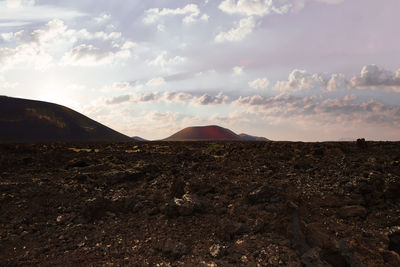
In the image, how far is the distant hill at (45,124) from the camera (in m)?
114

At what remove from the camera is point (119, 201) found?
32.3 feet

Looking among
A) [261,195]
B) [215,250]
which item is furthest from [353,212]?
[215,250]

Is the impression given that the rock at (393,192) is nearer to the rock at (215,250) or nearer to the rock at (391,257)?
the rock at (391,257)

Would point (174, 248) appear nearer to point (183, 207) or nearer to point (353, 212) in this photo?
point (183, 207)

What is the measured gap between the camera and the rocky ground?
6508 mm

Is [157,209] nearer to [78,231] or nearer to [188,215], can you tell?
[188,215]

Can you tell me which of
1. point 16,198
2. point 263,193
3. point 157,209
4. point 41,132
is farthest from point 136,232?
point 41,132

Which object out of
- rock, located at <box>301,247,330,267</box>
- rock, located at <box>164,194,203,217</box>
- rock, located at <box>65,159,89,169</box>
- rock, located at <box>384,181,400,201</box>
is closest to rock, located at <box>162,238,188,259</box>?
rock, located at <box>164,194,203,217</box>

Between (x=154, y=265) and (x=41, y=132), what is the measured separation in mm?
132538

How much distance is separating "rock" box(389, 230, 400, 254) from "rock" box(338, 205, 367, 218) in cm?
95

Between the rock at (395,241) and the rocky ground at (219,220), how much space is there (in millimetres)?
26

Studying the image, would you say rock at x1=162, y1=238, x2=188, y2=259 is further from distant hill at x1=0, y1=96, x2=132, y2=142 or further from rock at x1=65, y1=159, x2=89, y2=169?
distant hill at x1=0, y1=96, x2=132, y2=142

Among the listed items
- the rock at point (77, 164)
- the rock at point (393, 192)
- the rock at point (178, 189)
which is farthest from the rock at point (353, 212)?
the rock at point (77, 164)

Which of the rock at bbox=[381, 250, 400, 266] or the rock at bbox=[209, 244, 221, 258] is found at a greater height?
the rock at bbox=[381, 250, 400, 266]
